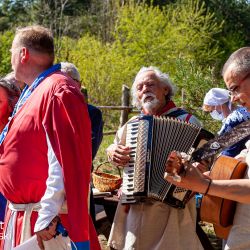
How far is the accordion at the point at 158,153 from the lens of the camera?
3.54m

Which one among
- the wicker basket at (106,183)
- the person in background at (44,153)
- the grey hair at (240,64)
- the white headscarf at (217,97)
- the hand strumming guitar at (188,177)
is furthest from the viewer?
the white headscarf at (217,97)

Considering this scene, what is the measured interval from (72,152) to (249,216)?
83cm

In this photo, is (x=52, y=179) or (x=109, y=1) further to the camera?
(x=109, y=1)

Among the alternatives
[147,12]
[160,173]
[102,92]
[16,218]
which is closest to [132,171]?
[160,173]

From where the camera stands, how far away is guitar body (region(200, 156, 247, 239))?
7.35 ft

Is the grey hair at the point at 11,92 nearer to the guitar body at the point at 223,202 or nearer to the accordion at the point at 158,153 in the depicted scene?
the accordion at the point at 158,153

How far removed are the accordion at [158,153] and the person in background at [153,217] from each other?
12 centimetres

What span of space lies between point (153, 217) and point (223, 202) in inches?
57.0

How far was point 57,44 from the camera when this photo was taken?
768 inches

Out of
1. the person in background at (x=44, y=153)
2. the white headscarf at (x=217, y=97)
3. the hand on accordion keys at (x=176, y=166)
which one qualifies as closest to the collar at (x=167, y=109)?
the person in background at (x=44, y=153)

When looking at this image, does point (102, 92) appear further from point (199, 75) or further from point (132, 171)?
point (132, 171)

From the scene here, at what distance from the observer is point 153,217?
3699 mm

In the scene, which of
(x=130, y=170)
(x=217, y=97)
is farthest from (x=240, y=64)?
(x=217, y=97)

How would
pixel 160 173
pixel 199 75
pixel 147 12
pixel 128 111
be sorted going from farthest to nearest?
pixel 147 12 → pixel 128 111 → pixel 199 75 → pixel 160 173
